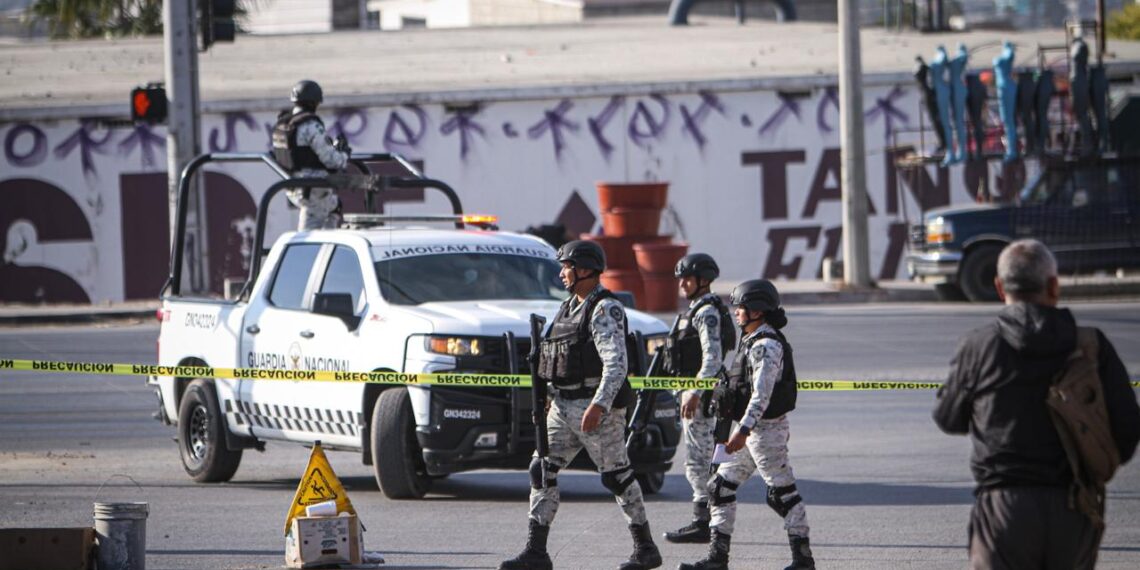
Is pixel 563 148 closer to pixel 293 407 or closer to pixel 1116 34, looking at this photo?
pixel 293 407

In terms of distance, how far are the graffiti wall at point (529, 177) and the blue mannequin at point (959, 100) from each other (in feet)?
7.43

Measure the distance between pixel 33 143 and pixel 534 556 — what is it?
22.9m

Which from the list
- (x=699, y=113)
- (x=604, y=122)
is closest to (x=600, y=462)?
(x=604, y=122)

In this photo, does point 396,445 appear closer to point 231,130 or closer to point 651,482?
point 651,482

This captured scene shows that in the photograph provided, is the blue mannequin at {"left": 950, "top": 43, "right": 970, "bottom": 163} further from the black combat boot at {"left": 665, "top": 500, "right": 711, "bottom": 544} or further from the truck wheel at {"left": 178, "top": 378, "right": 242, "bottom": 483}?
the black combat boot at {"left": 665, "top": 500, "right": 711, "bottom": 544}

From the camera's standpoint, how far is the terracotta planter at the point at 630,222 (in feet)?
74.6

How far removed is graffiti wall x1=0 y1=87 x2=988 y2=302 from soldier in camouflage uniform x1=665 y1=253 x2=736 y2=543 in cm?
1992

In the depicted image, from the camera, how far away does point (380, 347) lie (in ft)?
34.8

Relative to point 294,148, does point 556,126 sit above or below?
above

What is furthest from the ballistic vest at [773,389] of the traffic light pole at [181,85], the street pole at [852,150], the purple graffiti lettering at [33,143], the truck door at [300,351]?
the purple graffiti lettering at [33,143]

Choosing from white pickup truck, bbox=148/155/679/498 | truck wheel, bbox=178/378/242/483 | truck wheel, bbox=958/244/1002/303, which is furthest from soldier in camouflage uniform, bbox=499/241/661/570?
truck wheel, bbox=958/244/1002/303

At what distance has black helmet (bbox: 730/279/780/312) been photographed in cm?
Answer: 791

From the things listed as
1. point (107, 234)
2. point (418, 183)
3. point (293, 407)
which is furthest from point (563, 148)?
point (293, 407)

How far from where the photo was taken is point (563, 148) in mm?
29312
